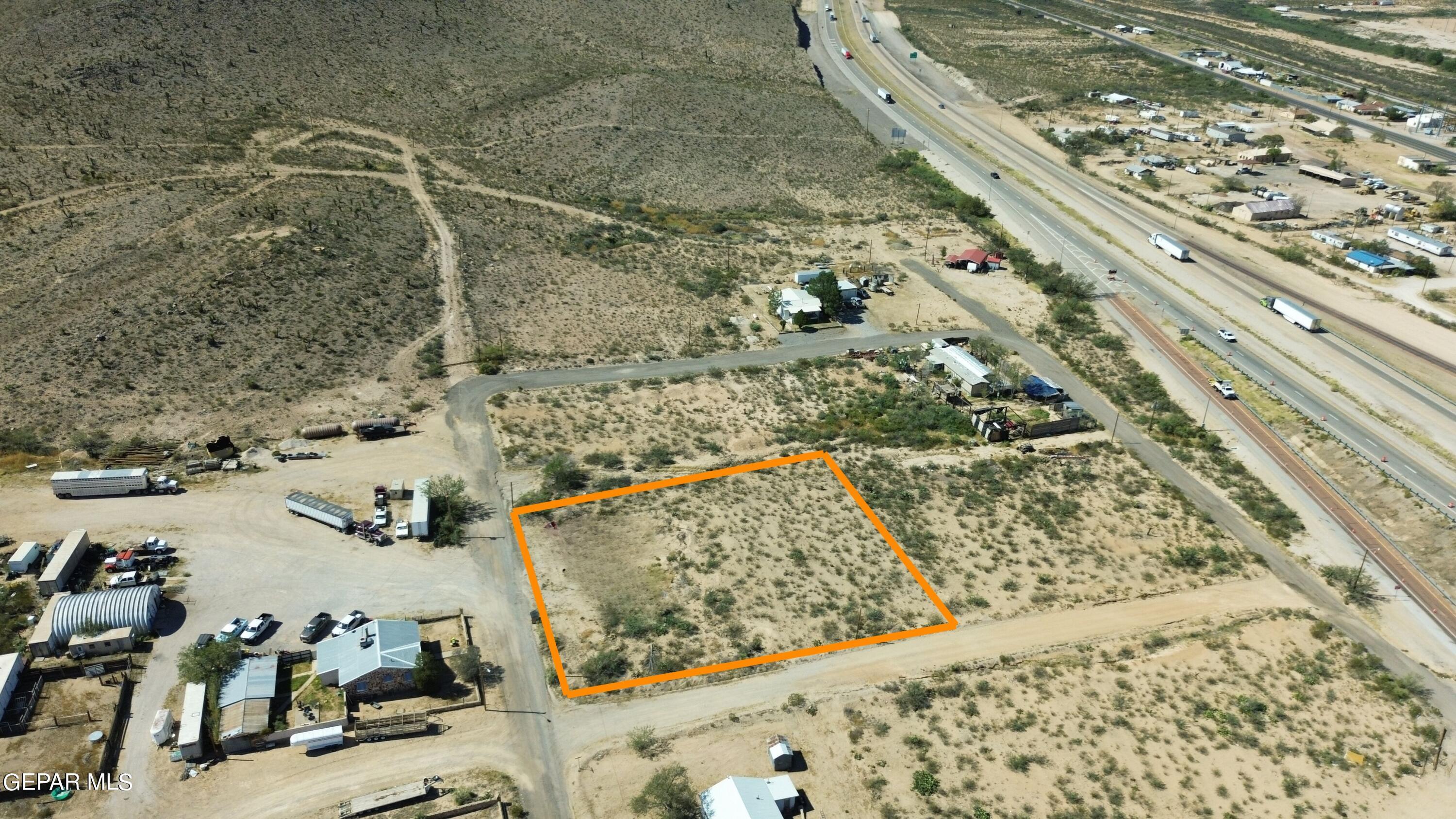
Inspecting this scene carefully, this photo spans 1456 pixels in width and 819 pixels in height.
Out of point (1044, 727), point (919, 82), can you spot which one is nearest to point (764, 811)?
point (1044, 727)

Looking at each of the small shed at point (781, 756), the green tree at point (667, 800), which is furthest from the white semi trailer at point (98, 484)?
the small shed at point (781, 756)

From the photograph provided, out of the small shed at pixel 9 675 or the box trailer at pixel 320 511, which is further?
the box trailer at pixel 320 511

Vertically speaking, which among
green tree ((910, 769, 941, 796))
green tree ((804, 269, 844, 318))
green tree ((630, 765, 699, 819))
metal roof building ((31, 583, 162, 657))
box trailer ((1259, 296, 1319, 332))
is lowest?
green tree ((910, 769, 941, 796))

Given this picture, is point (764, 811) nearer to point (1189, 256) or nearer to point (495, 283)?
point (495, 283)

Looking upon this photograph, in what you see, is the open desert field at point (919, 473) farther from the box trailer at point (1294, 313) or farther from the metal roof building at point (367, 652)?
the box trailer at point (1294, 313)

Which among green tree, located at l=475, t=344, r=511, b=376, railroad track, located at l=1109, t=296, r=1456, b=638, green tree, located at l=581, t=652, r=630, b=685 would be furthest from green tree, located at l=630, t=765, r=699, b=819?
railroad track, located at l=1109, t=296, r=1456, b=638

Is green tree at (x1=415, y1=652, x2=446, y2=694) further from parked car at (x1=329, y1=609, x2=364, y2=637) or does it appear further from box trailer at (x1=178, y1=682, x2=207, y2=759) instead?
box trailer at (x1=178, y1=682, x2=207, y2=759)

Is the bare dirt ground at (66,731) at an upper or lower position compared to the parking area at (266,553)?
lower
